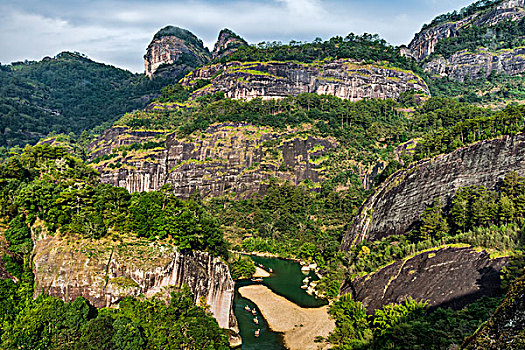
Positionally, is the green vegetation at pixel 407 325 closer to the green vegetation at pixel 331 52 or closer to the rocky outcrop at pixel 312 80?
the rocky outcrop at pixel 312 80

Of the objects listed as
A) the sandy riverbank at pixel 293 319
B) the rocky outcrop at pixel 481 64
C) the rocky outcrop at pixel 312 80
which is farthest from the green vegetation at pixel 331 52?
the sandy riverbank at pixel 293 319

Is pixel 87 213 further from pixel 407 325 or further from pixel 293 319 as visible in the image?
pixel 407 325

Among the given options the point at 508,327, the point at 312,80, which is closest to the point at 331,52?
the point at 312,80

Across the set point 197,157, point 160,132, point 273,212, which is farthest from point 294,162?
point 160,132

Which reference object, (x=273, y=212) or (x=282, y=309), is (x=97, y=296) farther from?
(x=273, y=212)

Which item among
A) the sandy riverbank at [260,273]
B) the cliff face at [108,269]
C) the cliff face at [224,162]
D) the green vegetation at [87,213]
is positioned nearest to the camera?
the cliff face at [108,269]
